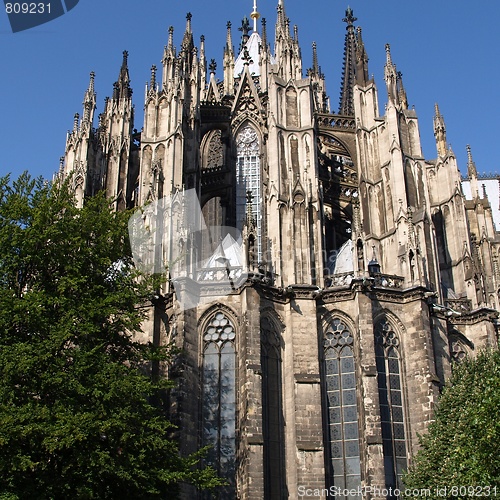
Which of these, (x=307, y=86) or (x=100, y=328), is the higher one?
(x=307, y=86)

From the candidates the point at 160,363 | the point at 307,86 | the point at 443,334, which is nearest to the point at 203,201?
the point at 307,86

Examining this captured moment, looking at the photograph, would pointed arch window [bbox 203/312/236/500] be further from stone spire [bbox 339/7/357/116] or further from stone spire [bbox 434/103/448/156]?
stone spire [bbox 339/7/357/116]

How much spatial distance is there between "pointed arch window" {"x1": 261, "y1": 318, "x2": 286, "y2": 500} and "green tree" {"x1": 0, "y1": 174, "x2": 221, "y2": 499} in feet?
17.6

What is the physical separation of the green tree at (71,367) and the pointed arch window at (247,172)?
1298 cm

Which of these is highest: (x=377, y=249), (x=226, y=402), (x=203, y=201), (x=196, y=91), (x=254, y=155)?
(x=196, y=91)

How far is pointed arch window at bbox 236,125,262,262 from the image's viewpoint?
37.7 meters

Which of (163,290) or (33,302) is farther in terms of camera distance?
(163,290)

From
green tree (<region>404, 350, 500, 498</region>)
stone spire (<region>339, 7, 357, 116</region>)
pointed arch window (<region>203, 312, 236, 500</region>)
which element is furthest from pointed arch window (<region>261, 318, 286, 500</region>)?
stone spire (<region>339, 7, 357, 116</region>)

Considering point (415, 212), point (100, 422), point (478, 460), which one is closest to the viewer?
point (478, 460)

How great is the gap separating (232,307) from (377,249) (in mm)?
8251

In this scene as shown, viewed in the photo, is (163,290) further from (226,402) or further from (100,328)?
(100,328)

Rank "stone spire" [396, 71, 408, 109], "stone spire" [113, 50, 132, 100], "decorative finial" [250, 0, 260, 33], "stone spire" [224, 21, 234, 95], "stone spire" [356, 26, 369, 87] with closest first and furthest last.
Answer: "stone spire" [396, 71, 408, 109] → "stone spire" [356, 26, 369, 87] → "stone spire" [113, 50, 132, 100] → "stone spire" [224, 21, 234, 95] → "decorative finial" [250, 0, 260, 33]

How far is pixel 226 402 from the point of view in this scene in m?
29.0

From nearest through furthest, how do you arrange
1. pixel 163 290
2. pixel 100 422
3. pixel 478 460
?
pixel 478 460 → pixel 100 422 → pixel 163 290
